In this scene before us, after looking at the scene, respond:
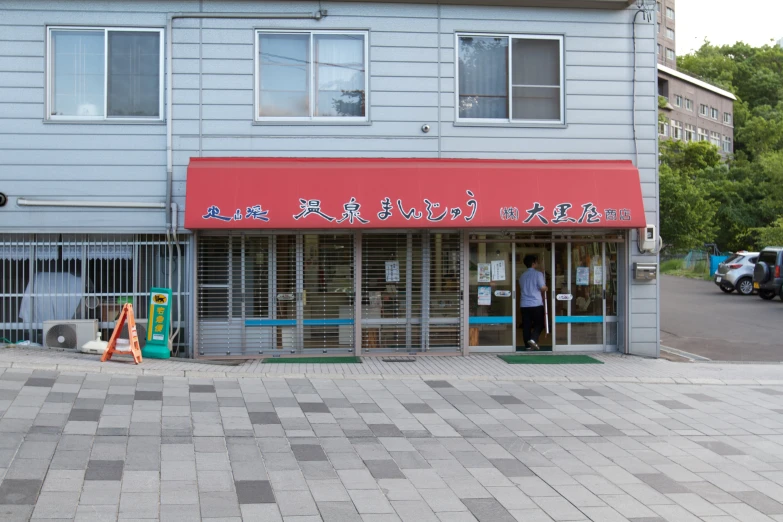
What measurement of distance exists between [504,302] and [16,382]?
8.01 metres

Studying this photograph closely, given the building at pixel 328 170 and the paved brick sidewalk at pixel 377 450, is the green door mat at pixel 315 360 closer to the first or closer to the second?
the building at pixel 328 170

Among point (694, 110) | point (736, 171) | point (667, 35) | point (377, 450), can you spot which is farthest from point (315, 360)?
point (667, 35)

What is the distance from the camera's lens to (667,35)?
83188 millimetres

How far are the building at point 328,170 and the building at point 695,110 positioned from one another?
5070 cm

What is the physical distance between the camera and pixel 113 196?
13.5m

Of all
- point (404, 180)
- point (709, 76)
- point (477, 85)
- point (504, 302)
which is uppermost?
point (709, 76)

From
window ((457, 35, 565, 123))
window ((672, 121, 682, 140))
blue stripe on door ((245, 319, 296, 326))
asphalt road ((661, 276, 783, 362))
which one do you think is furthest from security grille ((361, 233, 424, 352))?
window ((672, 121, 682, 140))

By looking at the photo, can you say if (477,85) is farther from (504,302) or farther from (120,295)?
(120,295)

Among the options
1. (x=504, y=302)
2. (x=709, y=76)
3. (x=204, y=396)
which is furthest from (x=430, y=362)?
(x=709, y=76)

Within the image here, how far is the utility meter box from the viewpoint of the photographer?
14.4m

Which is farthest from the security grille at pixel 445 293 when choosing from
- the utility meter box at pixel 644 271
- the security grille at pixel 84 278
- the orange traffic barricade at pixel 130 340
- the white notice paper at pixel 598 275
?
the orange traffic barricade at pixel 130 340

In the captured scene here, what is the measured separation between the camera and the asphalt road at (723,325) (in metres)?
16.7

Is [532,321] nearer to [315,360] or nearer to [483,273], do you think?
[483,273]

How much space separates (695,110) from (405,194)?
2506 inches
